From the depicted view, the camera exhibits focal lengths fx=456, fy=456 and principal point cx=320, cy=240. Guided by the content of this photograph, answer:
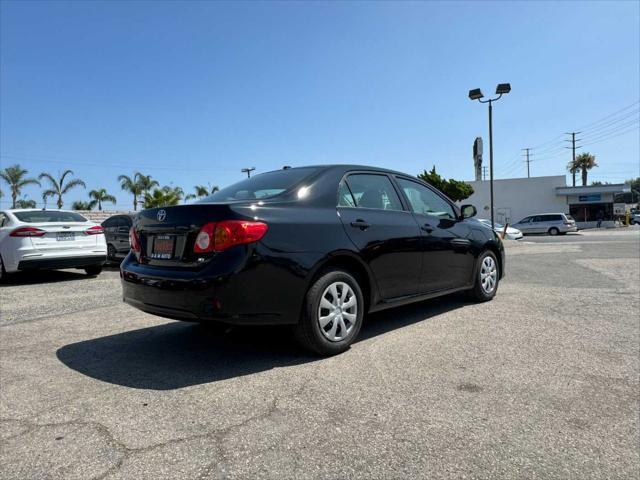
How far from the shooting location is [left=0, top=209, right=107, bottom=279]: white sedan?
7.86 m

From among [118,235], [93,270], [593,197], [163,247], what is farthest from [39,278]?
[593,197]

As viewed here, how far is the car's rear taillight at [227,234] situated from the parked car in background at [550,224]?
35.6 metres

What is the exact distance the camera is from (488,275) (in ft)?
19.1

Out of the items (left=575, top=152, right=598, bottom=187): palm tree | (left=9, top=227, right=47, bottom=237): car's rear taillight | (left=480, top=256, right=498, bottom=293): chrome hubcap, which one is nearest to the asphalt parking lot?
(left=480, top=256, right=498, bottom=293): chrome hubcap

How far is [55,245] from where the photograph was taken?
818 centimetres

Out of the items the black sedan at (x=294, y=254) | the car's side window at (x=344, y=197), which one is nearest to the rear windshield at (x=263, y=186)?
the black sedan at (x=294, y=254)

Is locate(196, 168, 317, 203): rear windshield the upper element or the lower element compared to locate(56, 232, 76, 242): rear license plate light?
upper

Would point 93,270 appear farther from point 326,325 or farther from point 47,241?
point 326,325

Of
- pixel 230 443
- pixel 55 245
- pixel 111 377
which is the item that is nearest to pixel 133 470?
pixel 230 443

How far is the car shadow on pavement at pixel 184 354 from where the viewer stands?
3197 millimetres

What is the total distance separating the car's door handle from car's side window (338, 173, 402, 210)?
0.19m

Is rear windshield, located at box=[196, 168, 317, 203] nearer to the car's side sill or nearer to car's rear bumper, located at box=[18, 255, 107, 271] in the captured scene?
the car's side sill

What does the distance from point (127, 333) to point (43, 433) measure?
2153mm

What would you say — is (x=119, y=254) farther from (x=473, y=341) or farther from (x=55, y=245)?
(x=473, y=341)
